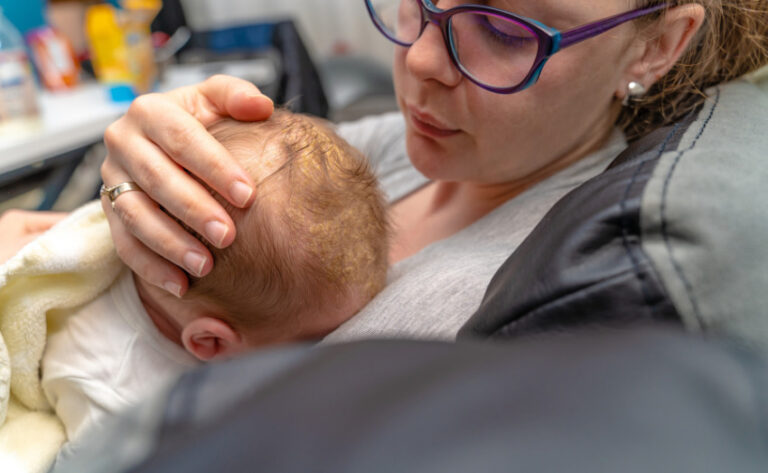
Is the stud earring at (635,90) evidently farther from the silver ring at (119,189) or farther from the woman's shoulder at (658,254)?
the silver ring at (119,189)

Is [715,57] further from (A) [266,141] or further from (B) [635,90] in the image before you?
(A) [266,141]

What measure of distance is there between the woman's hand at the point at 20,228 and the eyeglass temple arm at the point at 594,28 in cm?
93

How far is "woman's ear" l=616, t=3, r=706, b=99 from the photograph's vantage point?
820 mm

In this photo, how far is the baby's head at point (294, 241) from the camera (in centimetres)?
80

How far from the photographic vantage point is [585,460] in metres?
0.26

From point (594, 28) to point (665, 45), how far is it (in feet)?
0.56

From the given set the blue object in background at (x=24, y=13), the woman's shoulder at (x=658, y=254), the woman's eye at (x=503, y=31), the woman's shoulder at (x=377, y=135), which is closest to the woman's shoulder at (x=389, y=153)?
the woman's shoulder at (x=377, y=135)

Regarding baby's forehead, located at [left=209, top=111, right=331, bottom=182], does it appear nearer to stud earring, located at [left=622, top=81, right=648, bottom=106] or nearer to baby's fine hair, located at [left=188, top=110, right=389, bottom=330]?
baby's fine hair, located at [left=188, top=110, right=389, bottom=330]

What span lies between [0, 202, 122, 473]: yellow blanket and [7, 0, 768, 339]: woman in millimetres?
106

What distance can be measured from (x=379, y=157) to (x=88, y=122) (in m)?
0.98

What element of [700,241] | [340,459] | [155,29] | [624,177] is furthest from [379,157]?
[155,29]

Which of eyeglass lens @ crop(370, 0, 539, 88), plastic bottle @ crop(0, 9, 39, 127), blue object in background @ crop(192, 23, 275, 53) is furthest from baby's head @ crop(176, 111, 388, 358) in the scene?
blue object in background @ crop(192, 23, 275, 53)

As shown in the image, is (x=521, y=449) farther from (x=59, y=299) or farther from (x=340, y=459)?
(x=59, y=299)

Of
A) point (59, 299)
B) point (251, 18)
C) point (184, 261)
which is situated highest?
point (184, 261)
